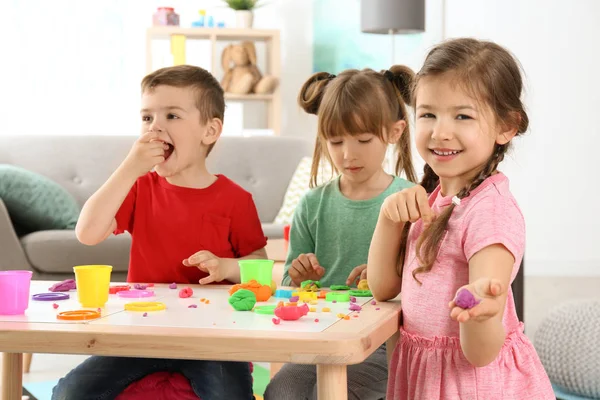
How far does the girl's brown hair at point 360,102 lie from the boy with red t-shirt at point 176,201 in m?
0.25

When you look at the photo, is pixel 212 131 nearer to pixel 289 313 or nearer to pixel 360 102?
pixel 360 102

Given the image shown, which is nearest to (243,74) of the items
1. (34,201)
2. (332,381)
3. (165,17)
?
(165,17)

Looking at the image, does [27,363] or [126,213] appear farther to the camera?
[27,363]

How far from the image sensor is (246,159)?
4543 mm

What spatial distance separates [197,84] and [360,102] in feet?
1.27

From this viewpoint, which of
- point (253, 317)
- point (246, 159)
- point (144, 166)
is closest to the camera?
point (253, 317)

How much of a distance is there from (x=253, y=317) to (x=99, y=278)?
0.29m

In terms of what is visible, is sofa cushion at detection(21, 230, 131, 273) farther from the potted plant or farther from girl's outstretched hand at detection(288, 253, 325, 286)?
the potted plant

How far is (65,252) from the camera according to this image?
364cm

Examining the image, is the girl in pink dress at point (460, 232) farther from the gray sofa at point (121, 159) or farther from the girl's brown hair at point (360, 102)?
the gray sofa at point (121, 159)

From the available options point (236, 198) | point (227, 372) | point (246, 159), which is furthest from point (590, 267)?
point (227, 372)

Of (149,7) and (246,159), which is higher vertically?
(149,7)

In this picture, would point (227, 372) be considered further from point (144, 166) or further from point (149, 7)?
point (149, 7)

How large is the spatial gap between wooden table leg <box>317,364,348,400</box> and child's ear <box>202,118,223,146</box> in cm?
97
